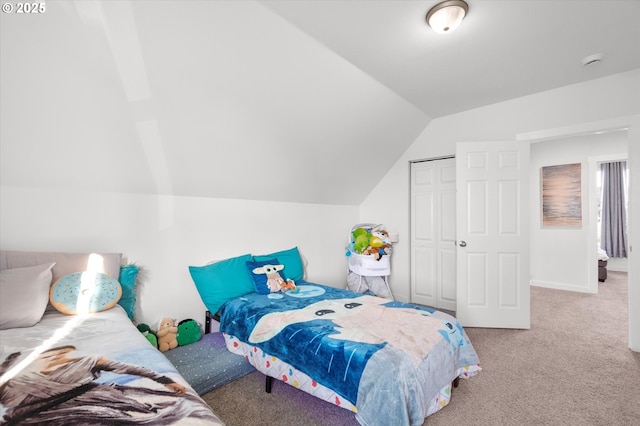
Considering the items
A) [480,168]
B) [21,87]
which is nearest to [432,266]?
[480,168]

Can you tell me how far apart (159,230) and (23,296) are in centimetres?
101

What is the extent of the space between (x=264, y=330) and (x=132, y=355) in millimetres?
938

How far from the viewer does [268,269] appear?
301 centimetres

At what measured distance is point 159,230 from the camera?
2.62 meters

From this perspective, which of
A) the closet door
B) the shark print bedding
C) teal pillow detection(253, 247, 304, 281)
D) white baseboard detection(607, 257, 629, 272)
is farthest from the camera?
white baseboard detection(607, 257, 629, 272)

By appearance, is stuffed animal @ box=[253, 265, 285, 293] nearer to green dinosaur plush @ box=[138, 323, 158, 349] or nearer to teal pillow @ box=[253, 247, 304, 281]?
teal pillow @ box=[253, 247, 304, 281]

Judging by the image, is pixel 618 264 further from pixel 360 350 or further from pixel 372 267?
pixel 360 350

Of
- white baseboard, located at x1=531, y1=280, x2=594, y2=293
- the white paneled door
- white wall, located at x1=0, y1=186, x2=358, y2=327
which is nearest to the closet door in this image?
the white paneled door

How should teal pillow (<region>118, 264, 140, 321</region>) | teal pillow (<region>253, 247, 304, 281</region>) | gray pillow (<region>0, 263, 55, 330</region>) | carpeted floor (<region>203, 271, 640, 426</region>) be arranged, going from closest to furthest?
1. gray pillow (<region>0, 263, 55, 330</region>)
2. carpeted floor (<region>203, 271, 640, 426</region>)
3. teal pillow (<region>118, 264, 140, 321</region>)
4. teal pillow (<region>253, 247, 304, 281</region>)

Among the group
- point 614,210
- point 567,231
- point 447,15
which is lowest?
point 567,231

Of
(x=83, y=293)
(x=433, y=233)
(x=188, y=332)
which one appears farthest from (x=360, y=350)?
(x=433, y=233)

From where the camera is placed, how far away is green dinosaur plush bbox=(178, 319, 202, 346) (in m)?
2.56

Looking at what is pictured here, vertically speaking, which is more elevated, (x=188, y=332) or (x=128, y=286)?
(x=128, y=286)

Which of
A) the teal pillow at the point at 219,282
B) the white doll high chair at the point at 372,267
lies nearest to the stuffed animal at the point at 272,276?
the teal pillow at the point at 219,282
